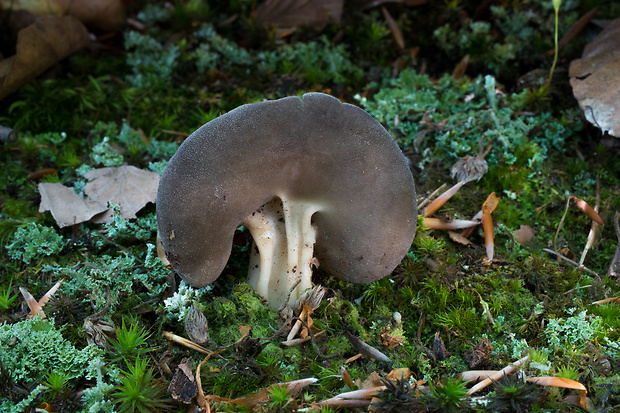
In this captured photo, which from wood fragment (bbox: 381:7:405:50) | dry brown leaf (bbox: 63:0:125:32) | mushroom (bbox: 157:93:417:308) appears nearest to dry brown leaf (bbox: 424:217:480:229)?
mushroom (bbox: 157:93:417:308)

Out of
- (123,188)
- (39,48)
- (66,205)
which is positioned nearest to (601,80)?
(123,188)

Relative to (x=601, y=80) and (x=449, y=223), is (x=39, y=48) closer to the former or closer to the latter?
(x=449, y=223)

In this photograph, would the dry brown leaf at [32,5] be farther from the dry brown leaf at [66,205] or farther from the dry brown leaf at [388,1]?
the dry brown leaf at [388,1]

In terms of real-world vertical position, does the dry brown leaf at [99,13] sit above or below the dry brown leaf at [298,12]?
above

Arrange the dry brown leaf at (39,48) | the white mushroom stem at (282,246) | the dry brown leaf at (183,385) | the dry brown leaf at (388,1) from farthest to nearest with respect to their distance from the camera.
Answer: the dry brown leaf at (388,1)
the dry brown leaf at (39,48)
the white mushroom stem at (282,246)
the dry brown leaf at (183,385)

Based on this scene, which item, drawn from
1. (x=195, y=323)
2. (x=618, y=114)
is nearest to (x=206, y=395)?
(x=195, y=323)

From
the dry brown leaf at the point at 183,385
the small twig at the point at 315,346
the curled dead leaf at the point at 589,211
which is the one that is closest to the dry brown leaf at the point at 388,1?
the curled dead leaf at the point at 589,211

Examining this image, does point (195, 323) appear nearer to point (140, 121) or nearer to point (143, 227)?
point (143, 227)
